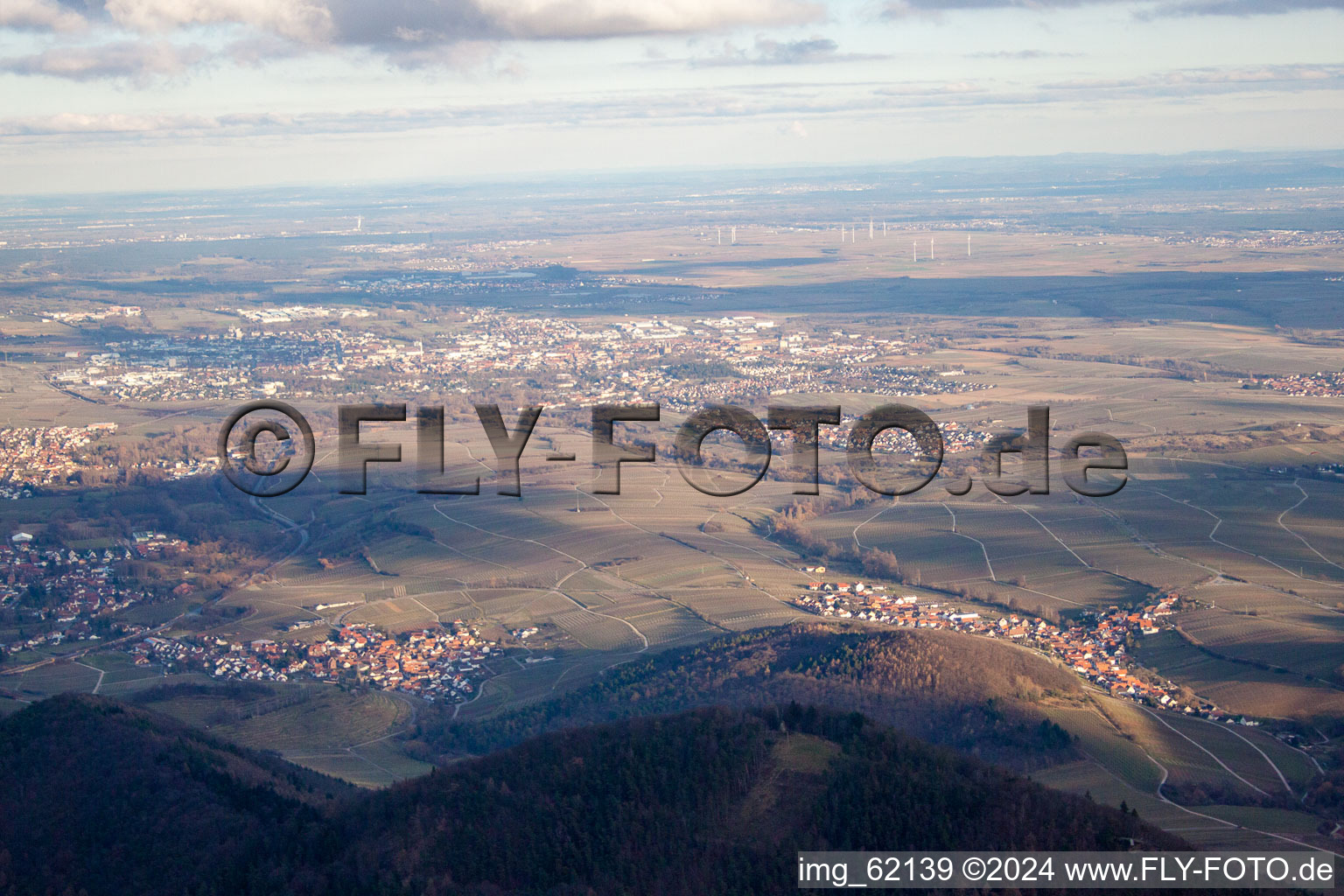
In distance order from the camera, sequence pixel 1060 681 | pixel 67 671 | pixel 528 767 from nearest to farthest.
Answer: pixel 528 767 → pixel 1060 681 → pixel 67 671

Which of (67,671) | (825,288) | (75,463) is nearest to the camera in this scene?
(67,671)

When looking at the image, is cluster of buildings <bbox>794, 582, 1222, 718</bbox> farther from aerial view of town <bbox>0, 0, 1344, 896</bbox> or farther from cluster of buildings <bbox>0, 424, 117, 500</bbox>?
cluster of buildings <bbox>0, 424, 117, 500</bbox>

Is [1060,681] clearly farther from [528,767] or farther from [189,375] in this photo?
[189,375]

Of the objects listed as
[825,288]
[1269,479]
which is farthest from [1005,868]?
[825,288]

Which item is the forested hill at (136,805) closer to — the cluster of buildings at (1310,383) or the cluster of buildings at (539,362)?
the cluster of buildings at (539,362)

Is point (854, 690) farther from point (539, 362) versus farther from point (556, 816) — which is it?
point (539, 362)

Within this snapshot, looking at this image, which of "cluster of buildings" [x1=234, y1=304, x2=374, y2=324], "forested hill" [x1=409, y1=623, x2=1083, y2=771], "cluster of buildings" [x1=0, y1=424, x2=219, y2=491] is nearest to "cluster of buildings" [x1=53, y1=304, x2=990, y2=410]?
"cluster of buildings" [x1=234, y1=304, x2=374, y2=324]

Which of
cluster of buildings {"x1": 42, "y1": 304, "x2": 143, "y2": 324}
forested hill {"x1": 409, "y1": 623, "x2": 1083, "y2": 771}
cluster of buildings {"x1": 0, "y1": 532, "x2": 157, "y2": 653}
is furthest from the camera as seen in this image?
cluster of buildings {"x1": 42, "y1": 304, "x2": 143, "y2": 324}

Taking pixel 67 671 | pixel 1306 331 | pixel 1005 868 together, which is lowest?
pixel 67 671
